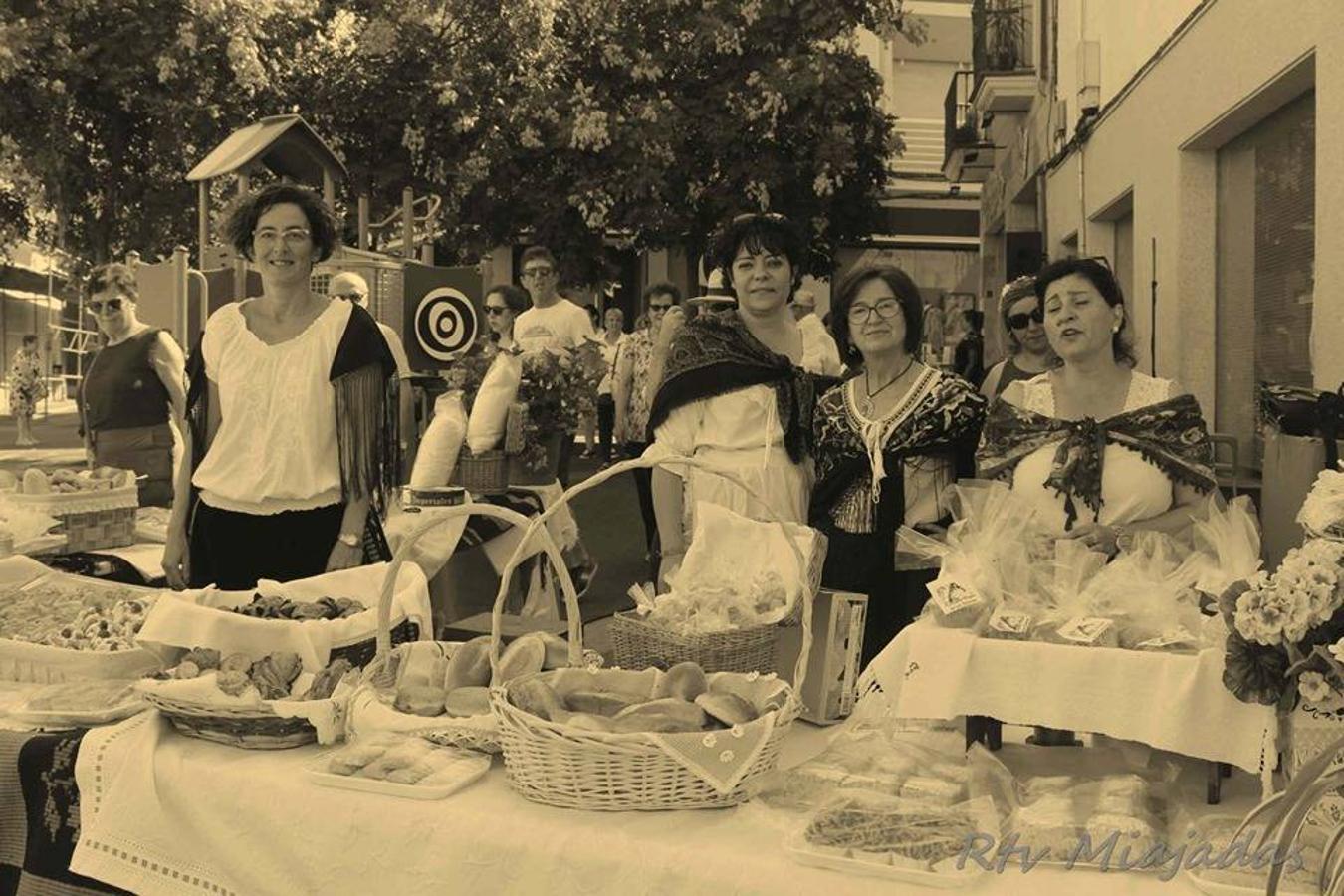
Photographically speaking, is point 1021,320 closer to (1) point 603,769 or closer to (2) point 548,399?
→ (2) point 548,399

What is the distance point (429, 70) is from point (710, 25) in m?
2.96

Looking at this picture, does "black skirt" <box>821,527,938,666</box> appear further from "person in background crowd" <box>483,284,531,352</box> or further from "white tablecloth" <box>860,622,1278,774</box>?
"person in background crowd" <box>483,284,531,352</box>

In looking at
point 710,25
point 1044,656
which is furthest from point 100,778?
point 710,25

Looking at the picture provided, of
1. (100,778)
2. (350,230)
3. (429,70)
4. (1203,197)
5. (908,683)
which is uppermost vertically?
(429,70)

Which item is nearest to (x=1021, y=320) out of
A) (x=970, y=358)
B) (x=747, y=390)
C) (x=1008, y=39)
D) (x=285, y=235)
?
(x=747, y=390)

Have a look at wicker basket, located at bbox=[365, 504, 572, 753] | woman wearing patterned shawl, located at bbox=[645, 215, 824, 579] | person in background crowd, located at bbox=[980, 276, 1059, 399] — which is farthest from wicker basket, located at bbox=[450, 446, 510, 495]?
wicker basket, located at bbox=[365, 504, 572, 753]

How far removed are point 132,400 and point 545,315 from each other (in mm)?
3269

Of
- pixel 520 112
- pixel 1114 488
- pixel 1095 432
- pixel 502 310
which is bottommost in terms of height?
pixel 1114 488

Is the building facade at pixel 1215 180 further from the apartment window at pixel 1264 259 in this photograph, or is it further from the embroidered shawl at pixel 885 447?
the embroidered shawl at pixel 885 447

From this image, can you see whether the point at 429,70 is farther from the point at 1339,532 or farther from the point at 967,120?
the point at 1339,532

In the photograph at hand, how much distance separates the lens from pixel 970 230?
24125 millimetres

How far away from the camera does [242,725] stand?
2.22 meters

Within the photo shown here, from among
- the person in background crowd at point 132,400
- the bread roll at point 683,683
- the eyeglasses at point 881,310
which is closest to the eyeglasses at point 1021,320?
the eyeglasses at point 881,310

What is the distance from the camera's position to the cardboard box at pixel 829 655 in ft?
8.03
